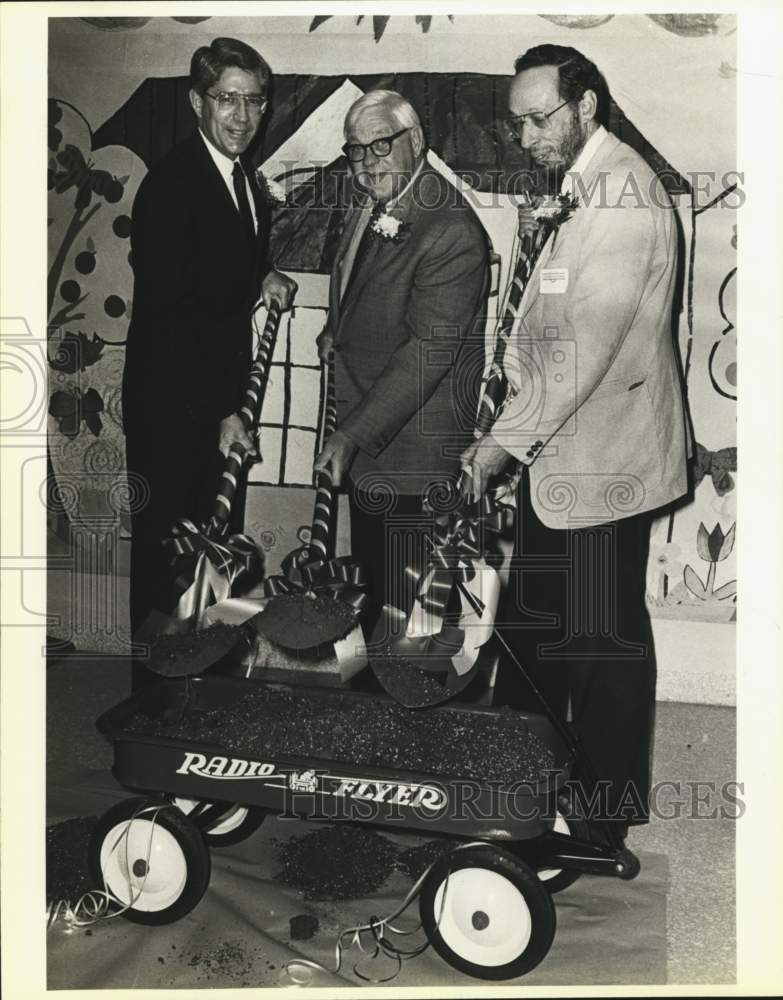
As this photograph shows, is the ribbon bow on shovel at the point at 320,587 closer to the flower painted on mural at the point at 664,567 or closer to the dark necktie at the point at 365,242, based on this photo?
the dark necktie at the point at 365,242

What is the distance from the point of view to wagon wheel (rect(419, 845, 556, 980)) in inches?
90.3

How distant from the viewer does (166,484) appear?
109 inches

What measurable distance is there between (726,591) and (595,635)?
382 millimetres

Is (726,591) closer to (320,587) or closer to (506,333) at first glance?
(506,333)

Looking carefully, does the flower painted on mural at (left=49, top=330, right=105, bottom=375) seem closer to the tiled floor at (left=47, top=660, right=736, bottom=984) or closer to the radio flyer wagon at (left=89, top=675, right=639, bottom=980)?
the tiled floor at (left=47, top=660, right=736, bottom=984)

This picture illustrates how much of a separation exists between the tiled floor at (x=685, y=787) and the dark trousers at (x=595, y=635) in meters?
0.06

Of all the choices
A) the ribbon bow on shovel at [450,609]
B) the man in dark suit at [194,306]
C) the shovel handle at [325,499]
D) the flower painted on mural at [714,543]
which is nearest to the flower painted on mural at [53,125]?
the man in dark suit at [194,306]

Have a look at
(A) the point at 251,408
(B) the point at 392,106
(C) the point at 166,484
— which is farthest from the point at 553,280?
(C) the point at 166,484

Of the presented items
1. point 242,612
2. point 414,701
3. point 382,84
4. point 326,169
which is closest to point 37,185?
point 326,169

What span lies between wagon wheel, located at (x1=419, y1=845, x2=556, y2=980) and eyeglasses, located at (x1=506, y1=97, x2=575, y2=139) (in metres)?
1.84

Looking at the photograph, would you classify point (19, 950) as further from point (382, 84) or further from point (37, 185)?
point (382, 84)

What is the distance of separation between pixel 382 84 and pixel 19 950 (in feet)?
8.18

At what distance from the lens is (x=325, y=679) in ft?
9.42

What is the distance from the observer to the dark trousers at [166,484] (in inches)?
108
